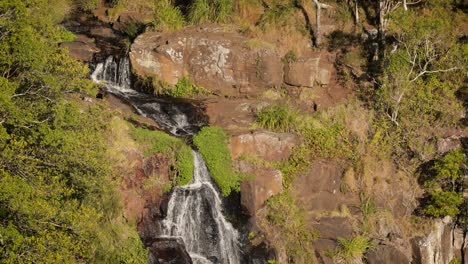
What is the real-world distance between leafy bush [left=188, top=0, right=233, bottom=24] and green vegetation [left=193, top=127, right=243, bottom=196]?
7.01 meters

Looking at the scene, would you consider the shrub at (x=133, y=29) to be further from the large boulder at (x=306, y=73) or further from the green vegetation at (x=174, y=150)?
the green vegetation at (x=174, y=150)

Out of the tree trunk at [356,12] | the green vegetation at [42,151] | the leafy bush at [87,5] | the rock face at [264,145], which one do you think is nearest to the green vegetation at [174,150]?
the rock face at [264,145]

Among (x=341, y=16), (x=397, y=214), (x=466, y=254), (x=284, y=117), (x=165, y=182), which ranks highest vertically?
(x=341, y=16)

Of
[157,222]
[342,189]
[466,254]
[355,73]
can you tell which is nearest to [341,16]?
[355,73]

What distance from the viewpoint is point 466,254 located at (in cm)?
2028

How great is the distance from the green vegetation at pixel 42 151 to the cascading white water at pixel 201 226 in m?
2.88

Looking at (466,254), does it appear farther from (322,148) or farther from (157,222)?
(157,222)

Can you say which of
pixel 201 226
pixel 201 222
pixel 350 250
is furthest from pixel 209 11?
pixel 350 250

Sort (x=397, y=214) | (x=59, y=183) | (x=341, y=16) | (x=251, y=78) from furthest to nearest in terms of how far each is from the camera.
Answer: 1. (x=341, y=16)
2. (x=251, y=78)
3. (x=397, y=214)
4. (x=59, y=183)

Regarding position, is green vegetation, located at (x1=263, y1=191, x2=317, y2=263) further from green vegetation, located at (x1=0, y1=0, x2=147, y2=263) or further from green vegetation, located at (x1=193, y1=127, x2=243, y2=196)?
green vegetation, located at (x1=0, y1=0, x2=147, y2=263)

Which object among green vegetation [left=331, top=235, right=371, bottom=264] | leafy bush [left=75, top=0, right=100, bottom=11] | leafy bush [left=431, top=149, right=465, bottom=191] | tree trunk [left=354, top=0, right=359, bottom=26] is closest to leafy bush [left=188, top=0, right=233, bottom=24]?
tree trunk [left=354, top=0, right=359, bottom=26]

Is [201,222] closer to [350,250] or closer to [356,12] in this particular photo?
[350,250]

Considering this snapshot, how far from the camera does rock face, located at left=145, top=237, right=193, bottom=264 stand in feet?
54.5

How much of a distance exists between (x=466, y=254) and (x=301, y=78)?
937 cm
